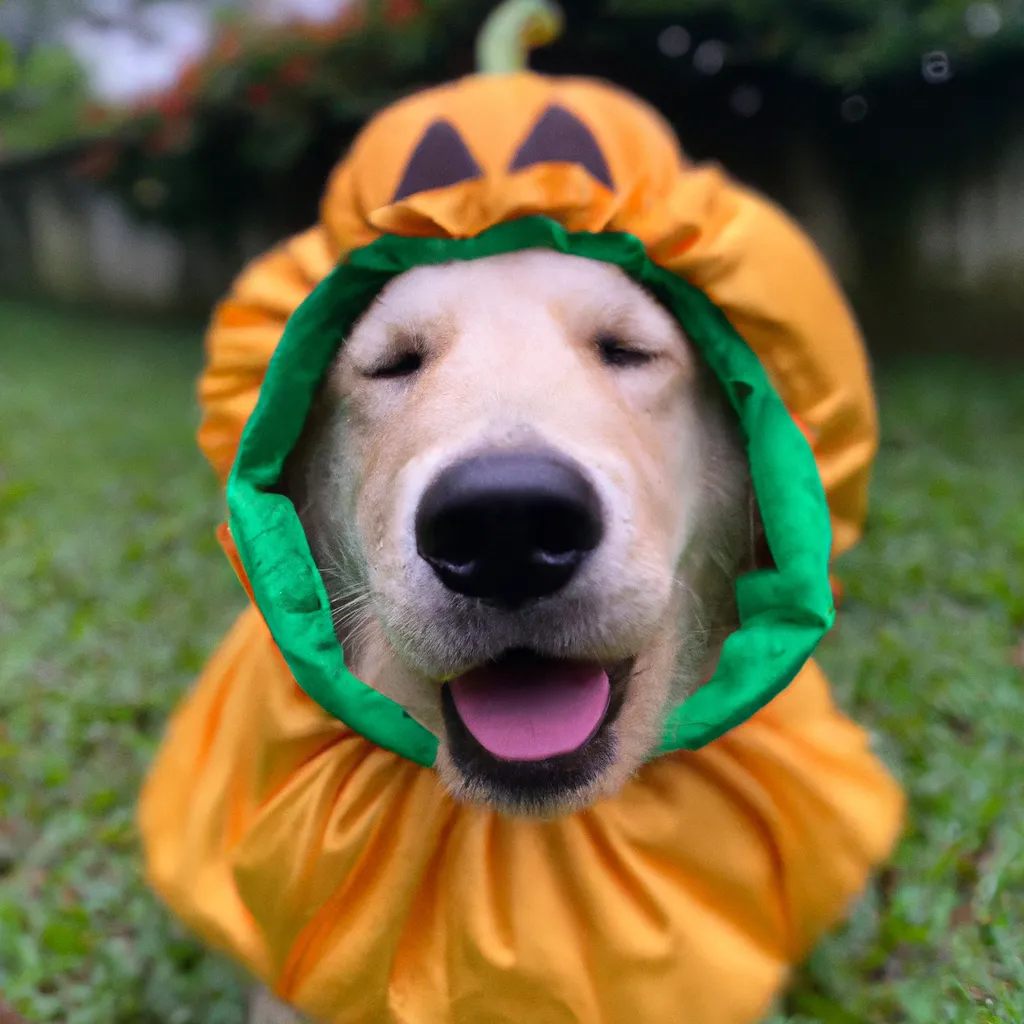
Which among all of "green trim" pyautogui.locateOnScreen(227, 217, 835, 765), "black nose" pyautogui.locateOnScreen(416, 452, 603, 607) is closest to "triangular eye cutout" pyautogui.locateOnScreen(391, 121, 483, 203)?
"green trim" pyautogui.locateOnScreen(227, 217, 835, 765)

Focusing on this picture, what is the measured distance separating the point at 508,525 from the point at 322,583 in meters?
0.71

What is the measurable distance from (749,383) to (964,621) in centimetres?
226

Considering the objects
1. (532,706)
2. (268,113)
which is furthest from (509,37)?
(268,113)

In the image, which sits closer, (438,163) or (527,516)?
(527,516)

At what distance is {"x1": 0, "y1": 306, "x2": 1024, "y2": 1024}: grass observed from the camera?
82.2 inches

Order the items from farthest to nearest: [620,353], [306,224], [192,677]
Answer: [306,224] < [192,677] < [620,353]

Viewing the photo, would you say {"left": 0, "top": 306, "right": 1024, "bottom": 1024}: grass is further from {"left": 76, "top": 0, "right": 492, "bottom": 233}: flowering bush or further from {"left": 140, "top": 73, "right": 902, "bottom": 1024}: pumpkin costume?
{"left": 76, "top": 0, "right": 492, "bottom": 233}: flowering bush

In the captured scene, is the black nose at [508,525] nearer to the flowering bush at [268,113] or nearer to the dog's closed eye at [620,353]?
the dog's closed eye at [620,353]

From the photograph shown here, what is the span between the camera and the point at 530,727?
58.8 inches

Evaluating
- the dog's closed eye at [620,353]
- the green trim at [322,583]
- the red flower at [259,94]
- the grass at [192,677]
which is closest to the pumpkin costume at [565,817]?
the green trim at [322,583]

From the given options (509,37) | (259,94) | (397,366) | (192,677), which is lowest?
(192,677)

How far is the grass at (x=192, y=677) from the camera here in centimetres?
209

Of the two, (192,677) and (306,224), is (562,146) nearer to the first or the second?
(192,677)

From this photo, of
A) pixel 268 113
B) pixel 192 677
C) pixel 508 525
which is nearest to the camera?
pixel 508 525
